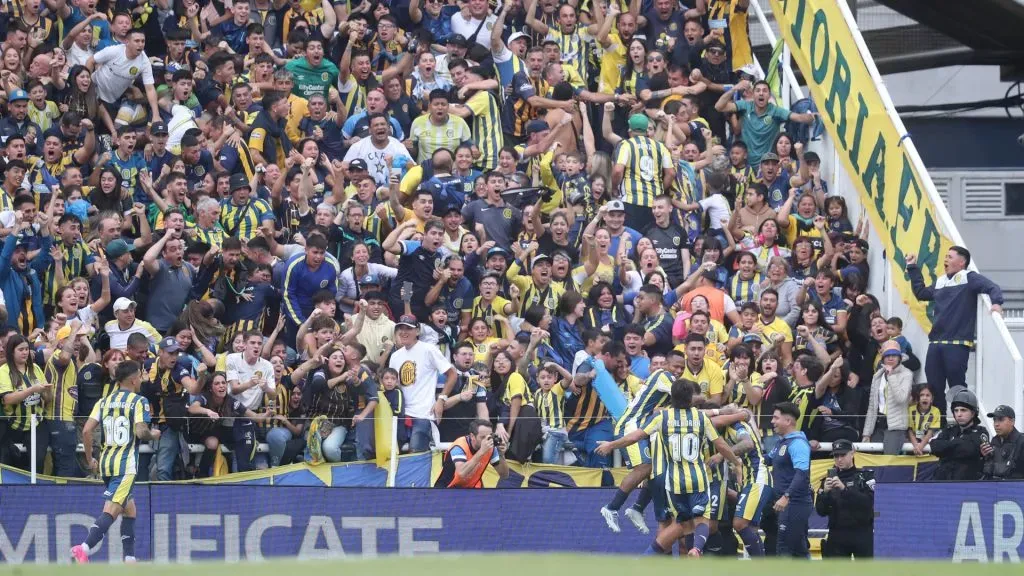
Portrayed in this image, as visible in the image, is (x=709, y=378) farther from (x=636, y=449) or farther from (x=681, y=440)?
(x=681, y=440)

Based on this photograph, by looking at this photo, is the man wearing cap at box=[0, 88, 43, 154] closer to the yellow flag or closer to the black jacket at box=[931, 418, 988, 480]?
the yellow flag

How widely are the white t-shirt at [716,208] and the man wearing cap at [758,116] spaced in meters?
0.96

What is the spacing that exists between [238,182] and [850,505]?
273 inches

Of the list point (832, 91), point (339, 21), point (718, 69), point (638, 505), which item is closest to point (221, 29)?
point (339, 21)

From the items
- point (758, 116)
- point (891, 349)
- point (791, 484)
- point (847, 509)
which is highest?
point (758, 116)

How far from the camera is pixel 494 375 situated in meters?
15.3

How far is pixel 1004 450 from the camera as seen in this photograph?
1384 centimetres

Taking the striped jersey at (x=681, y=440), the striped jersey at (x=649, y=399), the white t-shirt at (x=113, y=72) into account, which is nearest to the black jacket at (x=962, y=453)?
the striped jersey at (x=681, y=440)

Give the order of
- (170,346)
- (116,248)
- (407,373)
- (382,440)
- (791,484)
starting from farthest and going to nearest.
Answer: (116,248), (407,373), (170,346), (382,440), (791,484)

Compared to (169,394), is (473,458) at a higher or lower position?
lower

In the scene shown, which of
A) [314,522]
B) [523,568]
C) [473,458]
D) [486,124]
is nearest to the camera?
[523,568]

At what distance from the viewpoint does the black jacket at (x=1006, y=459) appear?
13711mm

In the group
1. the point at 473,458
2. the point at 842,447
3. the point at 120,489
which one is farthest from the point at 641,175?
the point at 120,489

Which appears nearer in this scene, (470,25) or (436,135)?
(436,135)
